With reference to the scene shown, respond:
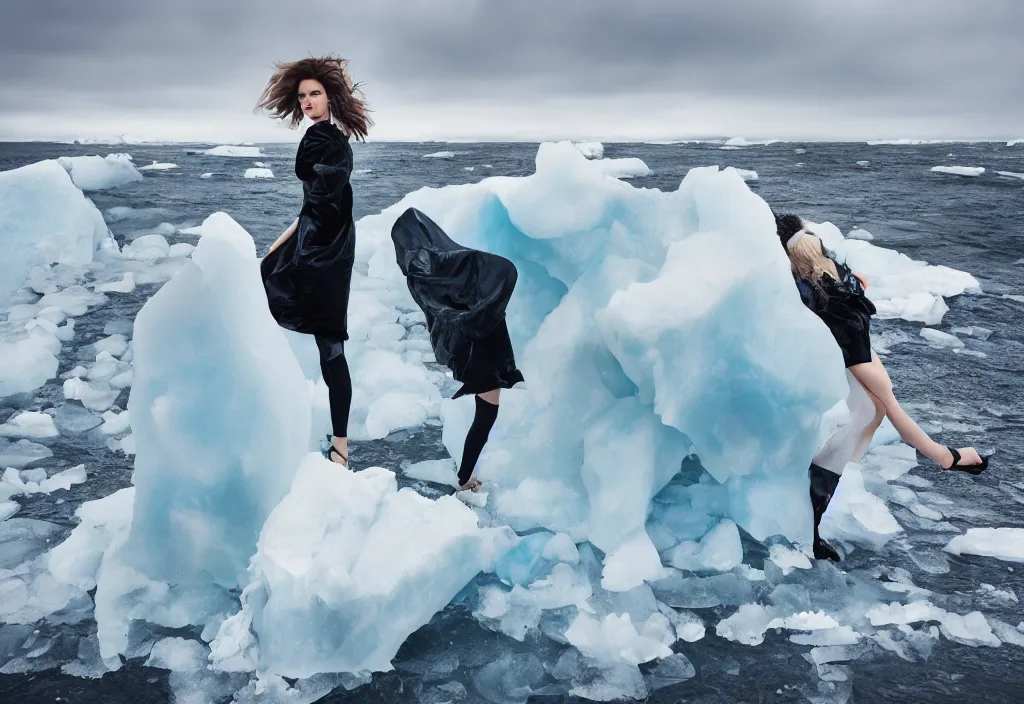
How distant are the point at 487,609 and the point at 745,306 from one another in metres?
1.41

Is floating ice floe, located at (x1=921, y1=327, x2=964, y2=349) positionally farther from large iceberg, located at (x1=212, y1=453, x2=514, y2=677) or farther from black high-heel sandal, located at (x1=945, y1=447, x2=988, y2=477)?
large iceberg, located at (x1=212, y1=453, x2=514, y2=677)

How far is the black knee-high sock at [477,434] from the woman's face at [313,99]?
4.13ft

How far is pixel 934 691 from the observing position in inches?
79.1

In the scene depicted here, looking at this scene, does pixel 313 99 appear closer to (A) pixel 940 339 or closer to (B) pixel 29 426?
(B) pixel 29 426

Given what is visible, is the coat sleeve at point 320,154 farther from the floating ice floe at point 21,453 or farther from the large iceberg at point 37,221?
the large iceberg at point 37,221

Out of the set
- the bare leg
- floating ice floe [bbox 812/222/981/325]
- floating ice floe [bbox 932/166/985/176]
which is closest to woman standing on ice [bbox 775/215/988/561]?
the bare leg

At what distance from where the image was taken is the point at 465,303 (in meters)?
2.80

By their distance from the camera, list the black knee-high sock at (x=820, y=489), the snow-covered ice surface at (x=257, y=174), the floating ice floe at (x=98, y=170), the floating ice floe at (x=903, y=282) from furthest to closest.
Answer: the snow-covered ice surface at (x=257, y=174) → the floating ice floe at (x=98, y=170) → the floating ice floe at (x=903, y=282) → the black knee-high sock at (x=820, y=489)

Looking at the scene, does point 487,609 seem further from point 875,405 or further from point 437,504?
point 875,405

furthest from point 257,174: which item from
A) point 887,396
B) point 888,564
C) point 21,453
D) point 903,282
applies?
point 888,564

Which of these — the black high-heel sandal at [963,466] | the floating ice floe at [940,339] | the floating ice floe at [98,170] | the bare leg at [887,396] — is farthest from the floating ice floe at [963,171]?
the bare leg at [887,396]

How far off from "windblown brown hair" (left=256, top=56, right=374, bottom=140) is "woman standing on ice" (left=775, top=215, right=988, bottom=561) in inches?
66.9

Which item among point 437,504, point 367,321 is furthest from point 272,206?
point 437,504

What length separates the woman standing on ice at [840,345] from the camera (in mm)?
2684
